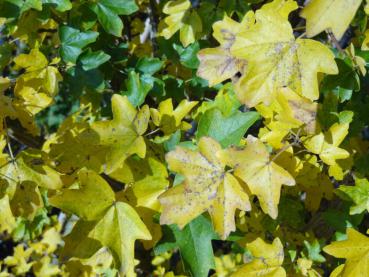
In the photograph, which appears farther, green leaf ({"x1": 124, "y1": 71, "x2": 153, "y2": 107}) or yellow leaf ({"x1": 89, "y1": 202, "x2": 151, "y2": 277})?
green leaf ({"x1": 124, "y1": 71, "x2": 153, "y2": 107})

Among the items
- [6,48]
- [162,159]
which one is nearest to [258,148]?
[162,159]

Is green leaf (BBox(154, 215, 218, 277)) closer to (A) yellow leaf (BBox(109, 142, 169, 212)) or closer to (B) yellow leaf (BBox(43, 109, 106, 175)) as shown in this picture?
(A) yellow leaf (BBox(109, 142, 169, 212))

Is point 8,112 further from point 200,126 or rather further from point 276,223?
point 276,223

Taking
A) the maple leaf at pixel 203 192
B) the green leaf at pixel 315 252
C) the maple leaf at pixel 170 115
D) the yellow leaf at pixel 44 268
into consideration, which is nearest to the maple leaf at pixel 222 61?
the maple leaf at pixel 170 115

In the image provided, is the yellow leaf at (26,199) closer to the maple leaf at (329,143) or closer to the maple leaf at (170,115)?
the maple leaf at (170,115)

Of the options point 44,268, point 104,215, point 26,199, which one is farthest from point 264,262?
point 44,268

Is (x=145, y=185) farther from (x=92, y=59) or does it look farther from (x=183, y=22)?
(x=183, y=22)

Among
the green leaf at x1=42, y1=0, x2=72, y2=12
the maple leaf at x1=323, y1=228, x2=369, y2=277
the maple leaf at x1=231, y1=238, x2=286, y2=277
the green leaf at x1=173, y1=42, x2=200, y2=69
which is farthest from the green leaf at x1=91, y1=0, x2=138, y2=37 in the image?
the maple leaf at x1=323, y1=228, x2=369, y2=277
